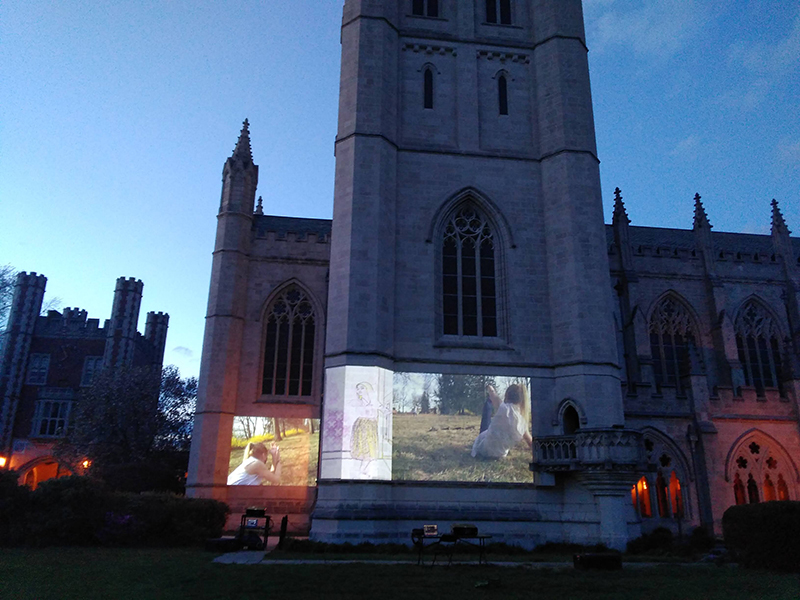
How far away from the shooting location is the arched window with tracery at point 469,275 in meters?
20.3

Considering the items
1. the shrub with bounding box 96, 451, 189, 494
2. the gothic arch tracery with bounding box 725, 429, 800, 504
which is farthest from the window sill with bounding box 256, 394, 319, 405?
the gothic arch tracery with bounding box 725, 429, 800, 504

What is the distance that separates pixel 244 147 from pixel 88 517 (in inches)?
695

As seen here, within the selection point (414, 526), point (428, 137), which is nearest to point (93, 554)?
point (414, 526)

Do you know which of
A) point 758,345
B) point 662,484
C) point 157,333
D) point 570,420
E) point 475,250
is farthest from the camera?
point 157,333

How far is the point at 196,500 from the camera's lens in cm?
1766

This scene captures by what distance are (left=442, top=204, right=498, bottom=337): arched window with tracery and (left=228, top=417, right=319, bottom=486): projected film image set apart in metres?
8.87

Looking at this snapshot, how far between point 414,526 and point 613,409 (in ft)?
22.0

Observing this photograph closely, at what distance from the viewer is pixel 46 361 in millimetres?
41594

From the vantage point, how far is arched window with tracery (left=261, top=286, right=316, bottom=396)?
26656 mm

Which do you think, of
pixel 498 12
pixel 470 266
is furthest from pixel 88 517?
Answer: pixel 498 12

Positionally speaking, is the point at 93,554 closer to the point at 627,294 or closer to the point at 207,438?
the point at 207,438

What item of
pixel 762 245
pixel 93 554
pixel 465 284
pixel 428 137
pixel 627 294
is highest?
pixel 762 245

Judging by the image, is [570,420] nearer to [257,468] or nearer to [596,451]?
[596,451]

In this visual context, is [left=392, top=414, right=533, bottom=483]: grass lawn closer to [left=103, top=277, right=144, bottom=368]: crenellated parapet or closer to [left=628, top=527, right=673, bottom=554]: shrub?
[left=628, top=527, right=673, bottom=554]: shrub
